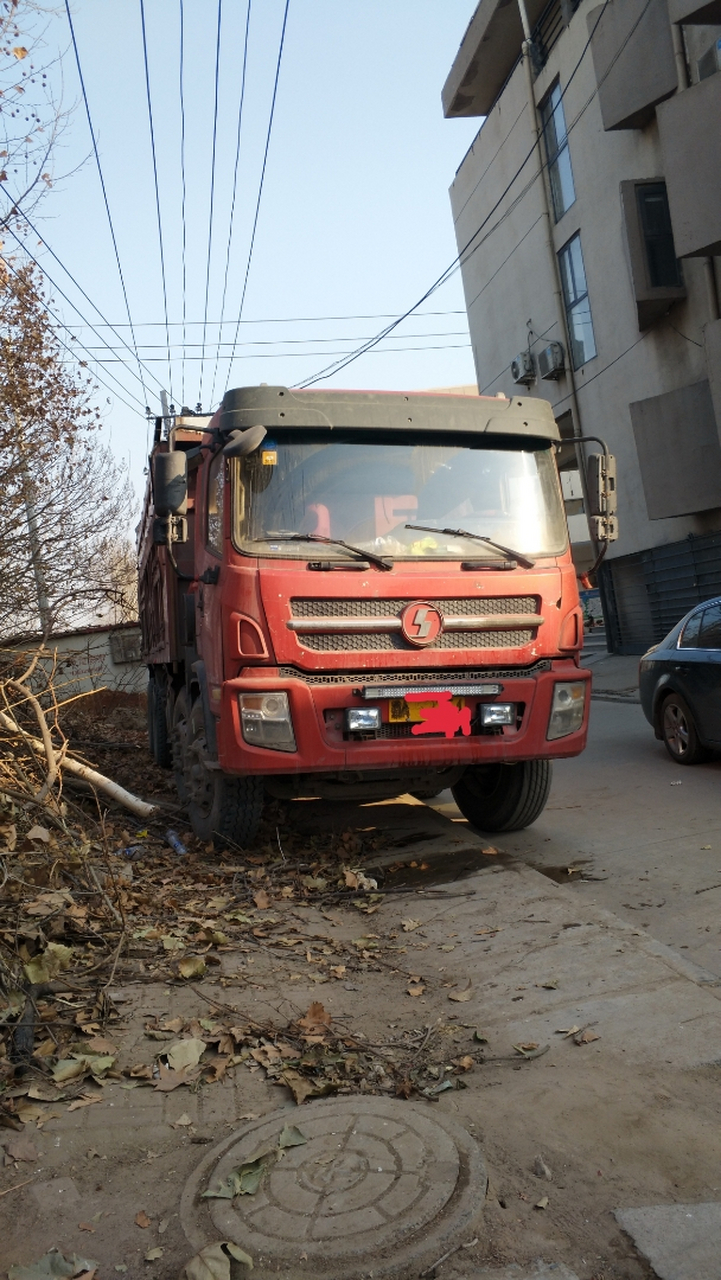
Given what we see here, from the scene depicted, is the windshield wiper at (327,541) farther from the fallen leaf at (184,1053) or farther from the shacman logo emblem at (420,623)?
the fallen leaf at (184,1053)

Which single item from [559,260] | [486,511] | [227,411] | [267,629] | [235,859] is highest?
[559,260]

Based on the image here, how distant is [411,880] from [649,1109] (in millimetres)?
3050

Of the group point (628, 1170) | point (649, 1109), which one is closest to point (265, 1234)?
point (628, 1170)

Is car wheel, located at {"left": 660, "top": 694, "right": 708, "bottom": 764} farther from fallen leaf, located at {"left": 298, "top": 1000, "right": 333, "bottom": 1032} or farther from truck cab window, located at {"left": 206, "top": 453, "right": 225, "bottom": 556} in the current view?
fallen leaf, located at {"left": 298, "top": 1000, "right": 333, "bottom": 1032}

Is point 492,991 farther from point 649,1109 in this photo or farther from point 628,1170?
point 628,1170

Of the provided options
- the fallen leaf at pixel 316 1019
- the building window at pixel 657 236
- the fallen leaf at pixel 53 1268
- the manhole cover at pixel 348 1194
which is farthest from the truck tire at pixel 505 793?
the building window at pixel 657 236

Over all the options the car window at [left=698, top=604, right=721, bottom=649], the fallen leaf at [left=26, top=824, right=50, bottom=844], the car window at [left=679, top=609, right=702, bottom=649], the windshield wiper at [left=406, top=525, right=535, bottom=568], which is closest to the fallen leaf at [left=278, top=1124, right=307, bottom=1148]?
the fallen leaf at [left=26, top=824, right=50, bottom=844]

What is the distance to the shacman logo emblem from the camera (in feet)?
20.0

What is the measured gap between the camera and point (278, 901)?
587 centimetres

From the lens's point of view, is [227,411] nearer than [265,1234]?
No

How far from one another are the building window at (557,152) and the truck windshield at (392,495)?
20.6 meters

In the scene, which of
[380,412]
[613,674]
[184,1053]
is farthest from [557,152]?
[184,1053]

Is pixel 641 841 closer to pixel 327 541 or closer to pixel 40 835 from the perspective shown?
pixel 327 541

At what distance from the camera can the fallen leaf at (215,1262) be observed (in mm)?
2516
